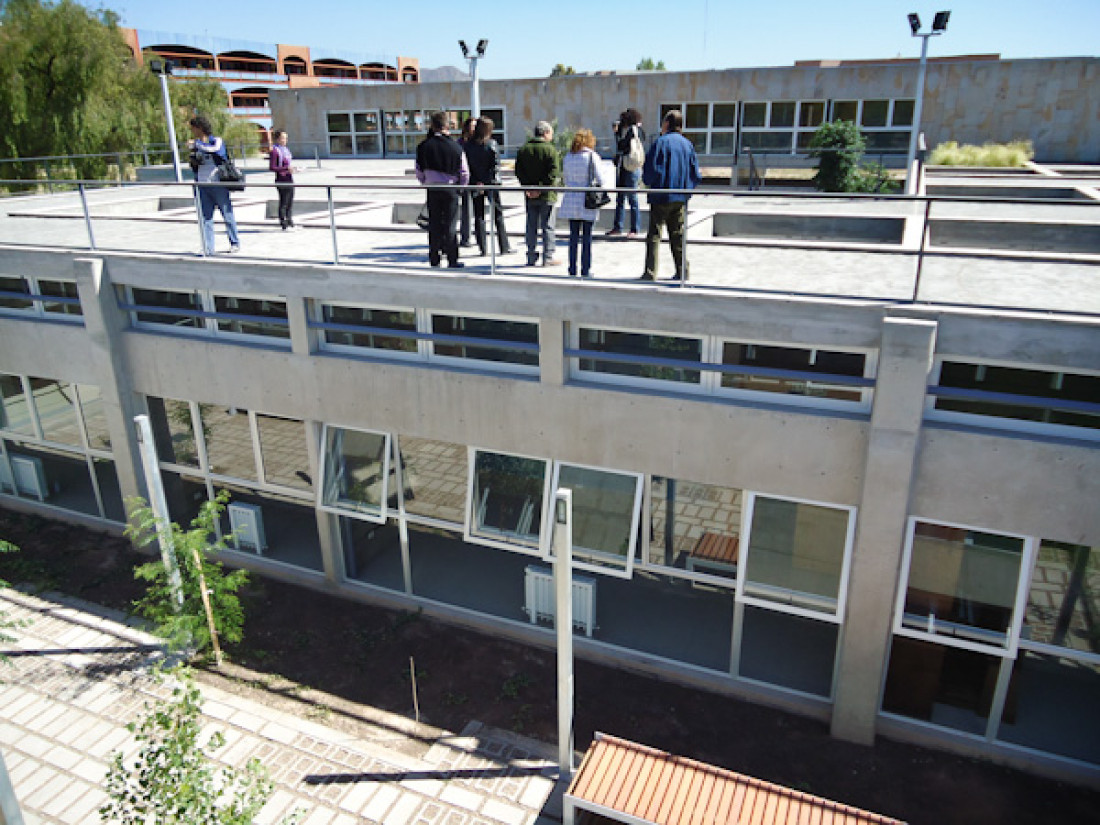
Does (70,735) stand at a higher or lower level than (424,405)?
lower

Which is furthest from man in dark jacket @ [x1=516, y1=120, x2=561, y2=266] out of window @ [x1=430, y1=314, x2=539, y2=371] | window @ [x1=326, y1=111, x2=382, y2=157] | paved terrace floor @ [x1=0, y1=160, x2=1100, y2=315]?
window @ [x1=326, y1=111, x2=382, y2=157]

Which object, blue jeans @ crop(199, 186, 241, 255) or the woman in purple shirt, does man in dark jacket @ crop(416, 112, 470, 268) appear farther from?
the woman in purple shirt

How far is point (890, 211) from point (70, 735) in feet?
42.5

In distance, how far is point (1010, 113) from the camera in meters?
22.4

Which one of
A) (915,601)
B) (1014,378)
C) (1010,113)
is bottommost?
(915,601)

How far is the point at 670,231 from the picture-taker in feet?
24.8

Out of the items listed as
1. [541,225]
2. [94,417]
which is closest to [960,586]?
[541,225]

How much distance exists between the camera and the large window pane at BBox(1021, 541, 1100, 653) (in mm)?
6879

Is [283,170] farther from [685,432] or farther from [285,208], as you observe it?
[685,432]

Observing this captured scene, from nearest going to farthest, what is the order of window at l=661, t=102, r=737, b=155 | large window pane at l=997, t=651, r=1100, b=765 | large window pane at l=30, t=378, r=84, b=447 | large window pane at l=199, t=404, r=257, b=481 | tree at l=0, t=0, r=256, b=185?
large window pane at l=997, t=651, r=1100, b=765
large window pane at l=199, t=404, r=257, b=481
large window pane at l=30, t=378, r=84, b=447
window at l=661, t=102, r=737, b=155
tree at l=0, t=0, r=256, b=185

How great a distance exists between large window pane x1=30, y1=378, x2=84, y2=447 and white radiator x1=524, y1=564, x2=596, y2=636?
7.31 m

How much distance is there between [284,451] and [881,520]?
7165 mm

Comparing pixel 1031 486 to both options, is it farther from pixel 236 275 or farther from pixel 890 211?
pixel 236 275

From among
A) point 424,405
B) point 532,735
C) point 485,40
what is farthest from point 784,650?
point 485,40
